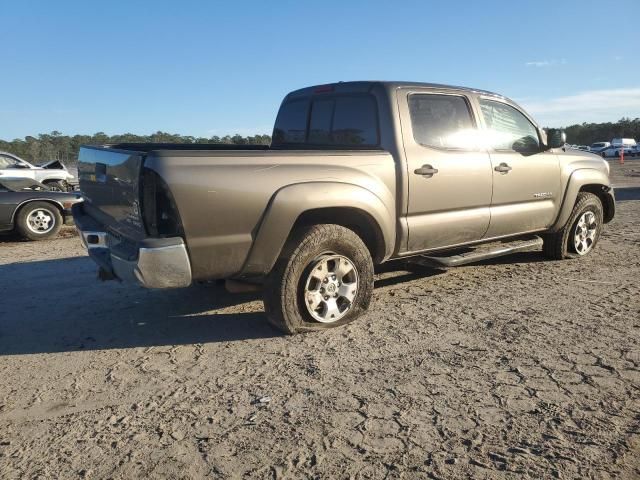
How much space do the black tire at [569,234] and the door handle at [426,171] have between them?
8.42 ft

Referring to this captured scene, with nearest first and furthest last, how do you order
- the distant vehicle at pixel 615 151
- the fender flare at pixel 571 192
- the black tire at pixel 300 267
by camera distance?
1. the black tire at pixel 300 267
2. the fender flare at pixel 571 192
3. the distant vehicle at pixel 615 151

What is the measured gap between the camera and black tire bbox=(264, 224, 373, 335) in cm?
380

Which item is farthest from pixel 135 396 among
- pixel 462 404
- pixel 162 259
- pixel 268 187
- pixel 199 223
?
pixel 462 404

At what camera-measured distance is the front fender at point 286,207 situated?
363cm

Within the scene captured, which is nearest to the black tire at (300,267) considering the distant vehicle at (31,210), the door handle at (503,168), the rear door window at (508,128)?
the door handle at (503,168)

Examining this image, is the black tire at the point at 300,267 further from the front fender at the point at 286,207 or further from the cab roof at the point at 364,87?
the cab roof at the point at 364,87

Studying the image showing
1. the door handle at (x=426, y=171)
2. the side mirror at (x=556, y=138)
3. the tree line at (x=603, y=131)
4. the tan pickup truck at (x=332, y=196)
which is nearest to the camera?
the tan pickup truck at (x=332, y=196)

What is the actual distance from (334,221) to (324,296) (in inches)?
24.4

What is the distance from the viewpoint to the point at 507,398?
2.98 m

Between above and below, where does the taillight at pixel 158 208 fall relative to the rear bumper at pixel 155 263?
above

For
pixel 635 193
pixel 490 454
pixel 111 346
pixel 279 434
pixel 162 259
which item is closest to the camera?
pixel 490 454

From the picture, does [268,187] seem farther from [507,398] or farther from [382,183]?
[507,398]

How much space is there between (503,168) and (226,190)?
3032 mm

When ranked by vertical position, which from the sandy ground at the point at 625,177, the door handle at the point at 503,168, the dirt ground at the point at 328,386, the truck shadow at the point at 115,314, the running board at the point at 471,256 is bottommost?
the sandy ground at the point at 625,177
